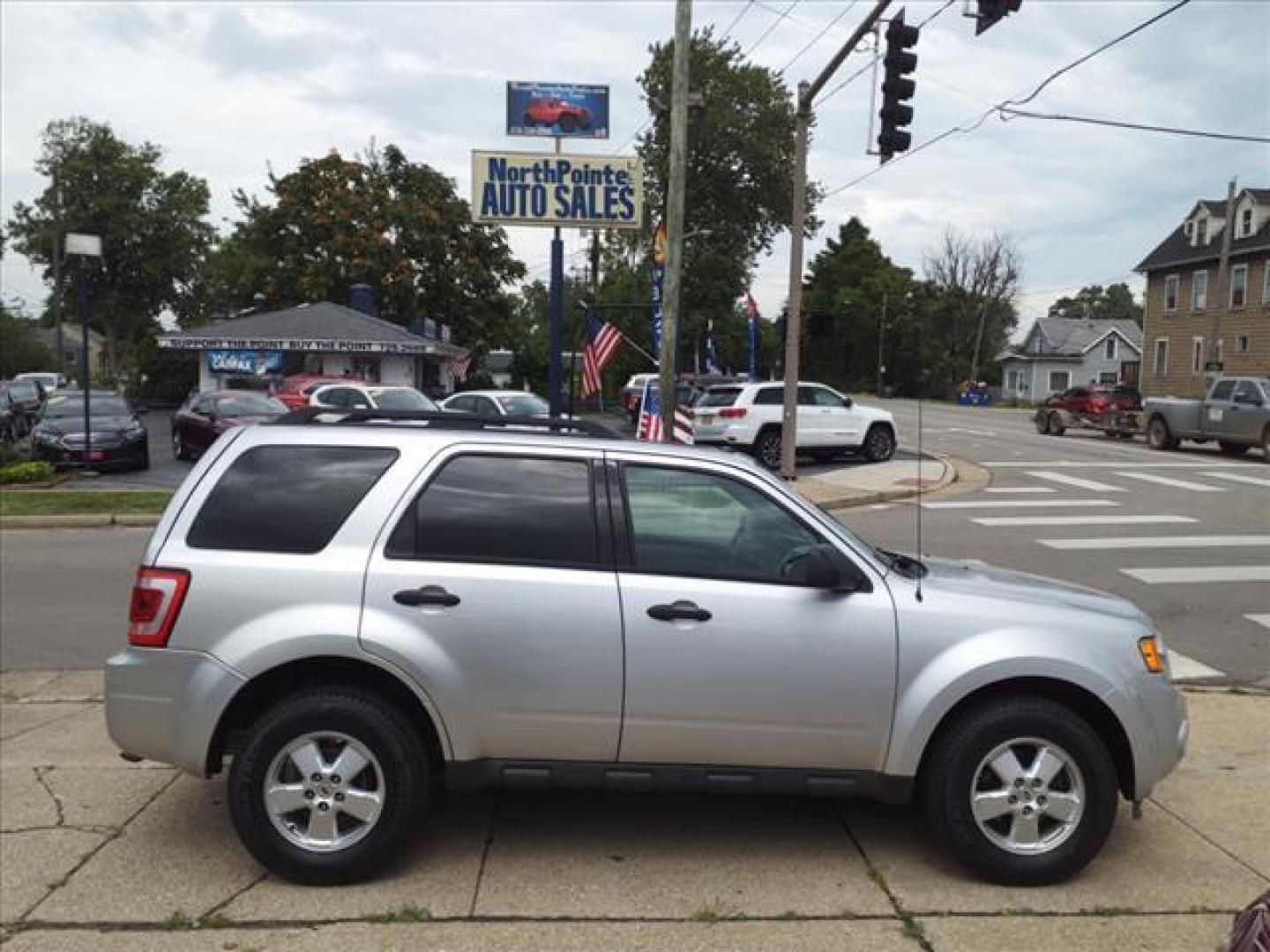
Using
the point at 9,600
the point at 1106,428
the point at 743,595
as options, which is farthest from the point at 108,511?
the point at 1106,428

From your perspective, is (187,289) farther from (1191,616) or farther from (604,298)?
(1191,616)

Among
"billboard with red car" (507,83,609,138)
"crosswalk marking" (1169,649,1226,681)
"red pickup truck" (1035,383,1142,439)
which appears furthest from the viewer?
"red pickup truck" (1035,383,1142,439)

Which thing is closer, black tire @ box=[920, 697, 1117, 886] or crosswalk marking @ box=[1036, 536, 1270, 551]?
black tire @ box=[920, 697, 1117, 886]

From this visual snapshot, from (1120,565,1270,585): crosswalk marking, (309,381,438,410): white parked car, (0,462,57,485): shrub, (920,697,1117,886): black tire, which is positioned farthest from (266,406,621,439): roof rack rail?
(0,462,57,485): shrub

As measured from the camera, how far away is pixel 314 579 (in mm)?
3865

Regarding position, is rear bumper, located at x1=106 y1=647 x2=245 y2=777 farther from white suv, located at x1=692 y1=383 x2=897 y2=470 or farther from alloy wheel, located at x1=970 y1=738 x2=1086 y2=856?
white suv, located at x1=692 y1=383 x2=897 y2=470

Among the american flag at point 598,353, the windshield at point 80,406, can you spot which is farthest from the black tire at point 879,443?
the windshield at point 80,406

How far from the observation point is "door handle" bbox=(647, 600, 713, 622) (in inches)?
152

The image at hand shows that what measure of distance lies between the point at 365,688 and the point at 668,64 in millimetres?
66032

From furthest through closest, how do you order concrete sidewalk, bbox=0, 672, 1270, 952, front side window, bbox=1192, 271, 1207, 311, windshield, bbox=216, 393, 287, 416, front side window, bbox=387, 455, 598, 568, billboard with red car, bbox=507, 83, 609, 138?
1. front side window, bbox=1192, 271, 1207, 311
2. windshield, bbox=216, 393, 287, 416
3. billboard with red car, bbox=507, 83, 609, 138
4. front side window, bbox=387, 455, 598, 568
5. concrete sidewalk, bbox=0, 672, 1270, 952

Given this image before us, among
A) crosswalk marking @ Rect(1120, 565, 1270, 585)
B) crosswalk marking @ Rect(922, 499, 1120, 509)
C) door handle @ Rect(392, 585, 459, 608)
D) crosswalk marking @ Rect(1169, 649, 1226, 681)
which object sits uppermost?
door handle @ Rect(392, 585, 459, 608)

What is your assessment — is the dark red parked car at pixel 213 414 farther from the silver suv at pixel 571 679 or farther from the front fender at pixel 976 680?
the front fender at pixel 976 680

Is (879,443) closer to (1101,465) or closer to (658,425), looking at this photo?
(1101,465)

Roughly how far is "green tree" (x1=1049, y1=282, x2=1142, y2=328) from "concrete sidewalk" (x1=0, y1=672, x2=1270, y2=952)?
473 feet
